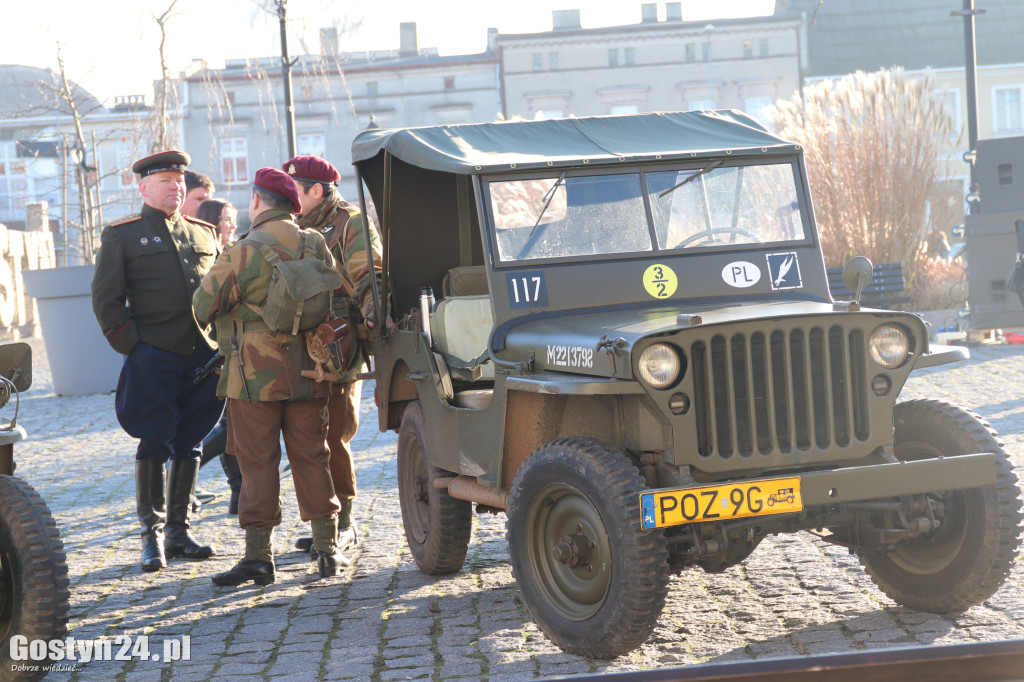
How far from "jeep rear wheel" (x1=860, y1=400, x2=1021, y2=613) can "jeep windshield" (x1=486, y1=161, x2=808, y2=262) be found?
3.84ft

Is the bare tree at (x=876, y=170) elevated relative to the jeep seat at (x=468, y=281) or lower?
elevated

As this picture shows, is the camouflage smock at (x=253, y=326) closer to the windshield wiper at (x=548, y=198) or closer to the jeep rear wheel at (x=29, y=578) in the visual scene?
the windshield wiper at (x=548, y=198)

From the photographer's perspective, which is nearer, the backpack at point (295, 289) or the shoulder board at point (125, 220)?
the backpack at point (295, 289)

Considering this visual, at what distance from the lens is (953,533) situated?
15.4 ft

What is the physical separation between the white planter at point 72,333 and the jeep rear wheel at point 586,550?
1112 centimetres

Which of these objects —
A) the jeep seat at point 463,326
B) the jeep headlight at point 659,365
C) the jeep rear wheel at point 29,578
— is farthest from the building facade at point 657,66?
the jeep rear wheel at point 29,578

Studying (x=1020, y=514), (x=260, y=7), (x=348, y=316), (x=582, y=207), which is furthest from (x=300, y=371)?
(x=260, y=7)

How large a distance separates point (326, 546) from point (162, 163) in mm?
2300

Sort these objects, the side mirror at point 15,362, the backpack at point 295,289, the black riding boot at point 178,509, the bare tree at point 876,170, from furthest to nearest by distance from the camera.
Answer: the bare tree at point 876,170 → the black riding boot at point 178,509 → the backpack at point 295,289 → the side mirror at point 15,362

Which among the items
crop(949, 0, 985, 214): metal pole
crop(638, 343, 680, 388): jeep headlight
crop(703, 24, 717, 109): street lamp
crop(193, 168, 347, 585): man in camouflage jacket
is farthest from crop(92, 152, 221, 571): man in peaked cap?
crop(703, 24, 717, 109): street lamp

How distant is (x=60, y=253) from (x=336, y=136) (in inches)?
468

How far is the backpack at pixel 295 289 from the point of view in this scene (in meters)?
5.67

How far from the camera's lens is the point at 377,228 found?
706 centimetres

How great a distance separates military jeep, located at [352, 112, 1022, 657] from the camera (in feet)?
14.0
